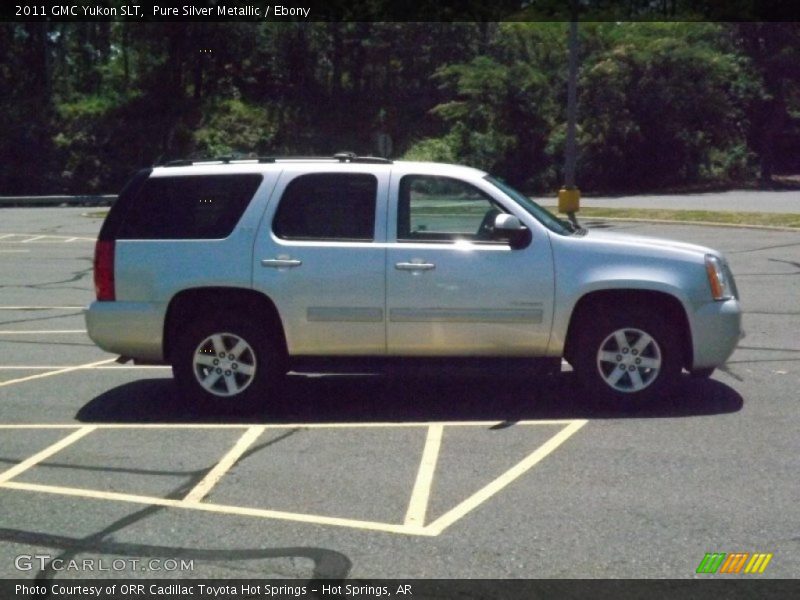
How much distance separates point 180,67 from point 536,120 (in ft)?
71.4

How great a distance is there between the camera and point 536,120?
140ft

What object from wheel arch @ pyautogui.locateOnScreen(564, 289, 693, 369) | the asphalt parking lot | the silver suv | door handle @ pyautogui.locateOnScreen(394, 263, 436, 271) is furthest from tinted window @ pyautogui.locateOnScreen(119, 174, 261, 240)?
wheel arch @ pyautogui.locateOnScreen(564, 289, 693, 369)

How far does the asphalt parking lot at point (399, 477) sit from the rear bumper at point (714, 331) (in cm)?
42

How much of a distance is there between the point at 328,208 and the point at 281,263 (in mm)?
573

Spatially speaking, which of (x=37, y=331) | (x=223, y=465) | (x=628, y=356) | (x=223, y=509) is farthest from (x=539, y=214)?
(x=37, y=331)

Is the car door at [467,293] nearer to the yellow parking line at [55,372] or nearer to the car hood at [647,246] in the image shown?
the car hood at [647,246]

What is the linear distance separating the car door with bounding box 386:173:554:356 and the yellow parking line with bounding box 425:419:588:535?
821 millimetres

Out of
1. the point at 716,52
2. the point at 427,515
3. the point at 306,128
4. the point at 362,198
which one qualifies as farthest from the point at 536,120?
the point at 427,515

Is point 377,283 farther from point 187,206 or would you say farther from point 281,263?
point 187,206

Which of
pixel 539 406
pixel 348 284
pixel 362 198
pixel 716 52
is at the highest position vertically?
pixel 716 52

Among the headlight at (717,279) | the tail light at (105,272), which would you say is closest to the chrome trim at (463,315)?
the headlight at (717,279)

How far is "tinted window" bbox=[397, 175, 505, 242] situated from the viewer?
8.34 metres

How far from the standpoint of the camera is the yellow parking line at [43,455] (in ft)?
22.8

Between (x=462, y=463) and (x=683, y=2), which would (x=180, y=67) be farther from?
(x=462, y=463)
